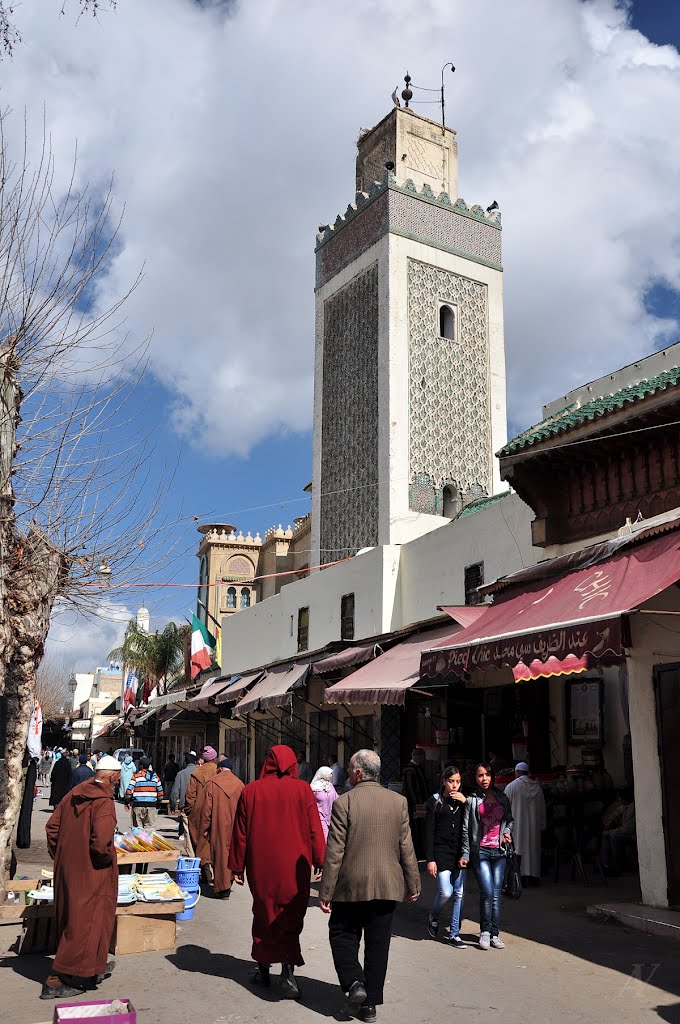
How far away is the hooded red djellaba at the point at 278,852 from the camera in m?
5.71

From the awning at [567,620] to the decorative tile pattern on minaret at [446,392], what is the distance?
13.2 metres

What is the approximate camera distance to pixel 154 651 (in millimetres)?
49375

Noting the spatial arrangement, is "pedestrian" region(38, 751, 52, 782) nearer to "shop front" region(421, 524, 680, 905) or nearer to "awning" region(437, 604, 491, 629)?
"awning" region(437, 604, 491, 629)

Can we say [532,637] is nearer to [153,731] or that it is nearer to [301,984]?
[301,984]

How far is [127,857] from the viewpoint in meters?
7.92

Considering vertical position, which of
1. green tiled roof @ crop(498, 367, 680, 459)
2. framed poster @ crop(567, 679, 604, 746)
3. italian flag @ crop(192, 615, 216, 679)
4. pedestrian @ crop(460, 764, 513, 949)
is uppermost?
green tiled roof @ crop(498, 367, 680, 459)

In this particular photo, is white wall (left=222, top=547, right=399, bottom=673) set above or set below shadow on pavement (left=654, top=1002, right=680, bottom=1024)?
above

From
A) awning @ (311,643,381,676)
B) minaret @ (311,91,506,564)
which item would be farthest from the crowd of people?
minaret @ (311,91,506,564)

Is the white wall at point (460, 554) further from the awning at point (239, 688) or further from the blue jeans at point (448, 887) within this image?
the blue jeans at point (448, 887)

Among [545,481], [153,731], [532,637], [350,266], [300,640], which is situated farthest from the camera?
[153,731]

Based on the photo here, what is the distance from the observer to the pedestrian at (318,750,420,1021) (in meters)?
5.16

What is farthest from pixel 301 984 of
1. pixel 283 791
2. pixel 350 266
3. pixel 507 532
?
pixel 350 266

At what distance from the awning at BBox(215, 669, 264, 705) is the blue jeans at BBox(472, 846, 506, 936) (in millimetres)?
12168

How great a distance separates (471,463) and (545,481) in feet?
37.3
